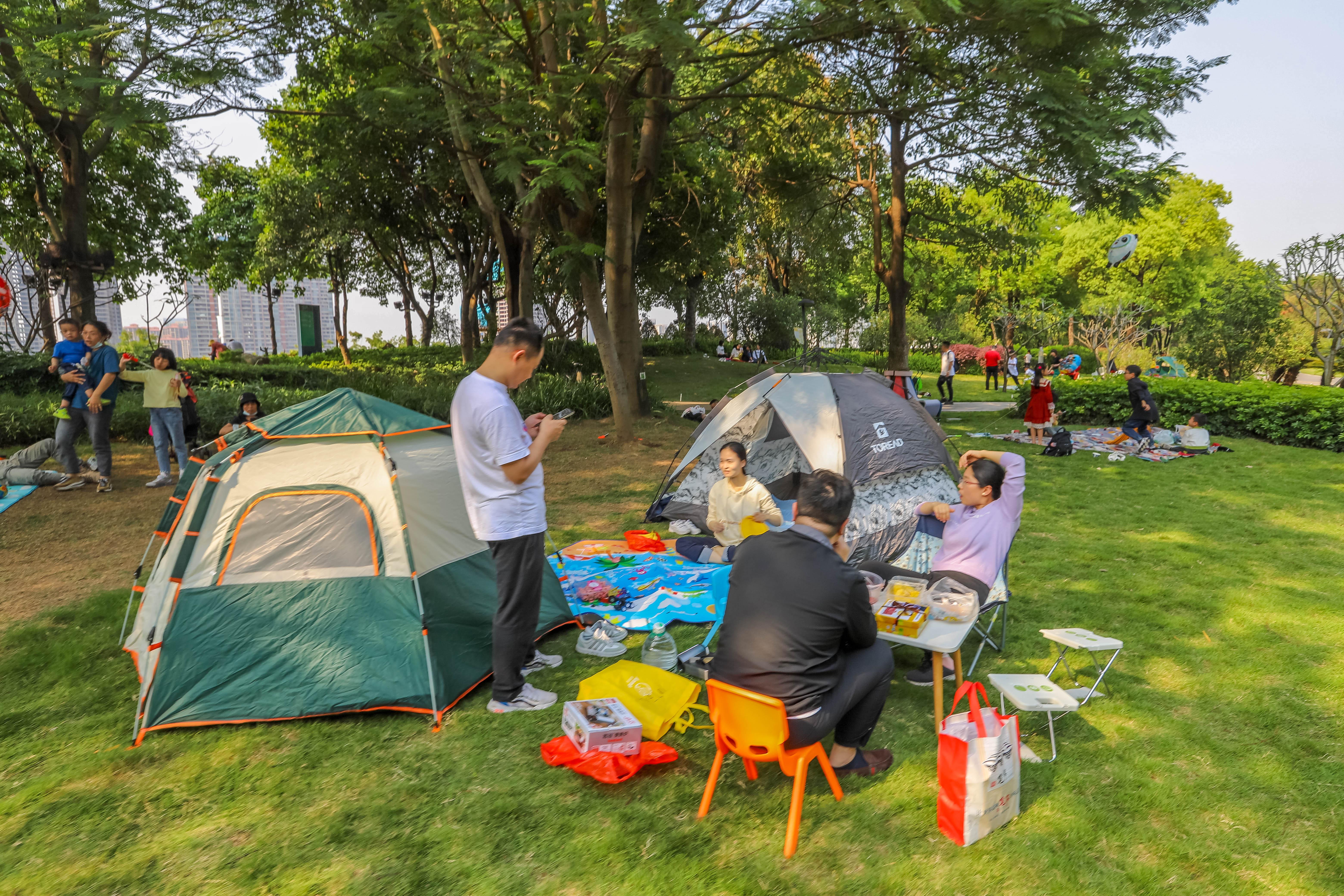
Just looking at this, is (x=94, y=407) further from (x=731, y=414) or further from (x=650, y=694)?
(x=650, y=694)

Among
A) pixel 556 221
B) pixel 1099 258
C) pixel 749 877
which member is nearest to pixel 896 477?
pixel 749 877

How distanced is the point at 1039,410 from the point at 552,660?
450 inches

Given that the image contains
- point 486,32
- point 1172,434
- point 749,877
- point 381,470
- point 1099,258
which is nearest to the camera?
point 749,877

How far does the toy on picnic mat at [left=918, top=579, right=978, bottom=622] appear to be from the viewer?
365 cm

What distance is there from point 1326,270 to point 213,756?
75.7 feet

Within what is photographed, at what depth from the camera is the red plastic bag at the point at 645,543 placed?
22.1 feet

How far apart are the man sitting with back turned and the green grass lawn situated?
24.3 inches

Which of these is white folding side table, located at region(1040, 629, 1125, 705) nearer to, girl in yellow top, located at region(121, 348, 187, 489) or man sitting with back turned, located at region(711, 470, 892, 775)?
man sitting with back turned, located at region(711, 470, 892, 775)

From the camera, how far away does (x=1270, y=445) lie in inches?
486

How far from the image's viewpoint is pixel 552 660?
179 inches

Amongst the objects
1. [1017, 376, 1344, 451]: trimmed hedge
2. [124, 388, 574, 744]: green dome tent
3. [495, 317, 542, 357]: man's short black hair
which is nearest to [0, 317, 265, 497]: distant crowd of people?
[124, 388, 574, 744]: green dome tent

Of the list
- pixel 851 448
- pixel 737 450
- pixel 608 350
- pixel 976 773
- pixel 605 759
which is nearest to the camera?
pixel 976 773

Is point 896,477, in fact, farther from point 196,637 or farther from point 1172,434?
point 1172,434

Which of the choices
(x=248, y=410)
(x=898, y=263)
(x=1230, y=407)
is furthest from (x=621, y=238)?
(x=1230, y=407)
